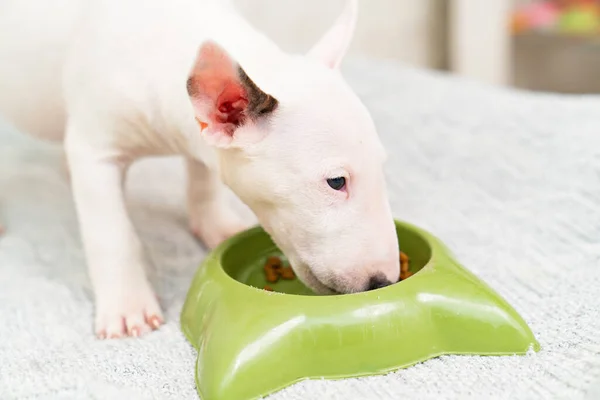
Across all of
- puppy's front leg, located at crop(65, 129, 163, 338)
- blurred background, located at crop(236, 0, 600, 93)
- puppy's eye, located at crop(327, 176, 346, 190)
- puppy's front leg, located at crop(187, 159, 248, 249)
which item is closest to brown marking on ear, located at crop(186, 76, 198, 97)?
puppy's eye, located at crop(327, 176, 346, 190)

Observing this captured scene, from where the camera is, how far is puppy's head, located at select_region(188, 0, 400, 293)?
3.38 feet

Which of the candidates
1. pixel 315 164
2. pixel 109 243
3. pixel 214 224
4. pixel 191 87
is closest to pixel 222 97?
pixel 191 87

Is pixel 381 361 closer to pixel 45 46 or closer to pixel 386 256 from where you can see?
pixel 386 256

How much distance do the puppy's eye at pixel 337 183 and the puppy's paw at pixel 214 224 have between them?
0.54 meters

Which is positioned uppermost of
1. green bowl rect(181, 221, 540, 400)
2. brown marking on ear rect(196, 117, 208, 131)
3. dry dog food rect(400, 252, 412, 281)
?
brown marking on ear rect(196, 117, 208, 131)

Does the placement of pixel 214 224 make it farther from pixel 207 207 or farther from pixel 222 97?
pixel 222 97

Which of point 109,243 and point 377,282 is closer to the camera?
point 377,282

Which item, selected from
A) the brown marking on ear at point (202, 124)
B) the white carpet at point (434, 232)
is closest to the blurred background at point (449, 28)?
the white carpet at point (434, 232)

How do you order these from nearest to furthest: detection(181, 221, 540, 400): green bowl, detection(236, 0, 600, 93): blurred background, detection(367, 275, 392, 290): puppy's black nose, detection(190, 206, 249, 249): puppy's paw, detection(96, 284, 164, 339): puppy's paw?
detection(181, 221, 540, 400): green bowl → detection(367, 275, 392, 290): puppy's black nose → detection(96, 284, 164, 339): puppy's paw → detection(190, 206, 249, 249): puppy's paw → detection(236, 0, 600, 93): blurred background

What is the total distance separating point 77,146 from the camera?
132cm

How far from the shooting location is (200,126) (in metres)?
1.07

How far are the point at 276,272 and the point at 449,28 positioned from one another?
6.88 feet

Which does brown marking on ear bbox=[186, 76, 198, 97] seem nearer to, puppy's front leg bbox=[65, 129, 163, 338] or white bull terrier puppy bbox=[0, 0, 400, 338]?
white bull terrier puppy bbox=[0, 0, 400, 338]

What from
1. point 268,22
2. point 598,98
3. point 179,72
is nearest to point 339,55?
point 179,72
